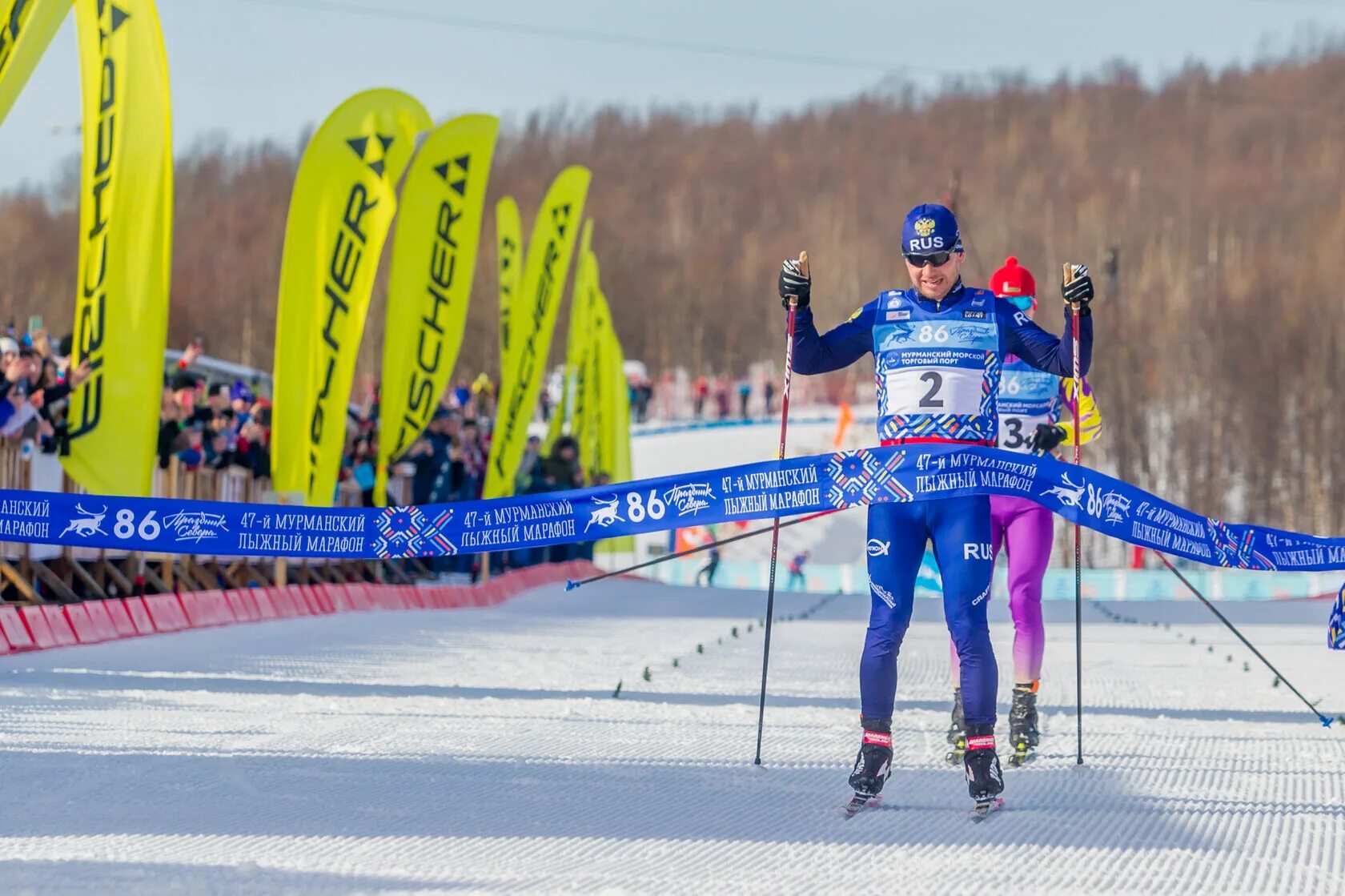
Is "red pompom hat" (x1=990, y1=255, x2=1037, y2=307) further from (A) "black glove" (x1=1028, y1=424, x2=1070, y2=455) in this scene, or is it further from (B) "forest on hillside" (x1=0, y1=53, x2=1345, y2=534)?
(B) "forest on hillside" (x1=0, y1=53, x2=1345, y2=534)

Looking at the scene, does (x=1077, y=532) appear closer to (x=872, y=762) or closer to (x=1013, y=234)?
(x=872, y=762)

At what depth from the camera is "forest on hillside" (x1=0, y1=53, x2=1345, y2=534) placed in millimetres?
71500

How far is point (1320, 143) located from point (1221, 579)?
99743mm

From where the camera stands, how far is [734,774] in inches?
242

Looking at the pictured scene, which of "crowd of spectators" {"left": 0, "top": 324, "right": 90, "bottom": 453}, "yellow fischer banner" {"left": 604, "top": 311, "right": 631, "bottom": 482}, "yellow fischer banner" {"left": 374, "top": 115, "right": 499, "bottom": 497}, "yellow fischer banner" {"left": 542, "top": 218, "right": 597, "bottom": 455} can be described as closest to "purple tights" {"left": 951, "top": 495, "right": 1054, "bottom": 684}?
"crowd of spectators" {"left": 0, "top": 324, "right": 90, "bottom": 453}

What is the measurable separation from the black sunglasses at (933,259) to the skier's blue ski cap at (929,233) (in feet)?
0.04

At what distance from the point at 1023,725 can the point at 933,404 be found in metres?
1.73

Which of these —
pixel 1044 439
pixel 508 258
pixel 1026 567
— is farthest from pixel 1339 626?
pixel 508 258

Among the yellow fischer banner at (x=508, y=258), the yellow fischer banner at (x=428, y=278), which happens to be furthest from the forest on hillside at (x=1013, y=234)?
the yellow fischer banner at (x=428, y=278)

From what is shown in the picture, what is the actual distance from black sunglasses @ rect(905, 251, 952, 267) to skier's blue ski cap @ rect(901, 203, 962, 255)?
13 mm

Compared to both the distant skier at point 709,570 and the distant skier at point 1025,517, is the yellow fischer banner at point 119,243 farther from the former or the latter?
the distant skier at point 709,570

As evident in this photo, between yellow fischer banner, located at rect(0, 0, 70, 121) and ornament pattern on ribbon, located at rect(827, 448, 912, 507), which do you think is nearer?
ornament pattern on ribbon, located at rect(827, 448, 912, 507)

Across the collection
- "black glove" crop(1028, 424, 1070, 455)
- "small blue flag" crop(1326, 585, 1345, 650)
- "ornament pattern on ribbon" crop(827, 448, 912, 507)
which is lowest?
"small blue flag" crop(1326, 585, 1345, 650)

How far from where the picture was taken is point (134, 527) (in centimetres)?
694
